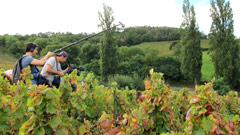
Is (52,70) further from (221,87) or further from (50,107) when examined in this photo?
(221,87)

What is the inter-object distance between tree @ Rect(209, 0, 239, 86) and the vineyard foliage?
27.5 meters

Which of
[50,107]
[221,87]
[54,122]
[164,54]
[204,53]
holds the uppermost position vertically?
[50,107]

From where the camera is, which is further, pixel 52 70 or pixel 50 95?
pixel 52 70

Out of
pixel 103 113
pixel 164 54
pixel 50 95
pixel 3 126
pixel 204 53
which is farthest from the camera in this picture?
pixel 164 54

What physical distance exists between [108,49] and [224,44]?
53.1 ft

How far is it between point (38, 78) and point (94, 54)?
187 ft

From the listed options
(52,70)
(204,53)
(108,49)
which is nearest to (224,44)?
(108,49)

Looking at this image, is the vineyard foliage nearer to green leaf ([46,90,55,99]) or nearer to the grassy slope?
green leaf ([46,90,55,99])

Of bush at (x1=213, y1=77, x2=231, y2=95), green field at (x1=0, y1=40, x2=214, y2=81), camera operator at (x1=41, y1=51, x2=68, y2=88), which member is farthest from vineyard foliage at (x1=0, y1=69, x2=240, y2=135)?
green field at (x1=0, y1=40, x2=214, y2=81)

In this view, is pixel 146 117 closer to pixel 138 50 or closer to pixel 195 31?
pixel 195 31

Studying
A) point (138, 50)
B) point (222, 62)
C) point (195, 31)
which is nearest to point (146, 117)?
point (222, 62)

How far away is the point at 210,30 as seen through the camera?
28438 mm

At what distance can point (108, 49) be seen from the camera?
27.9m

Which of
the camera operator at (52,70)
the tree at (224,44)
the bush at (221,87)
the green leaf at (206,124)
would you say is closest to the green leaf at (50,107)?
the green leaf at (206,124)
